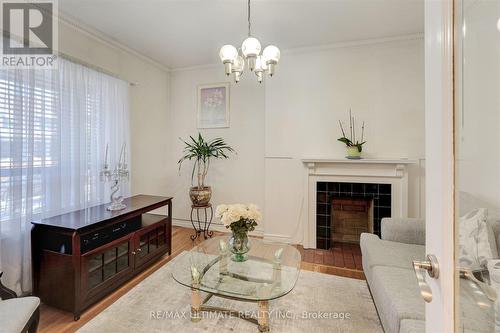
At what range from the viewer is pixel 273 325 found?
1.74 metres

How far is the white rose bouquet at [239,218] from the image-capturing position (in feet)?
6.12

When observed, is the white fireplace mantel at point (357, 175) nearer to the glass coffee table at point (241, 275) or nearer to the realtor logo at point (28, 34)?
the glass coffee table at point (241, 275)

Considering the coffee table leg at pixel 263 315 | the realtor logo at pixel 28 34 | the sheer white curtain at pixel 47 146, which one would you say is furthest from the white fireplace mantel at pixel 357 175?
the realtor logo at pixel 28 34

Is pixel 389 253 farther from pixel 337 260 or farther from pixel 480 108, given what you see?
pixel 480 108

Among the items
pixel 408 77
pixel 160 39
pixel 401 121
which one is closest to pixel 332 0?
pixel 408 77

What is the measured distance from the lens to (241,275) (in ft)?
6.03

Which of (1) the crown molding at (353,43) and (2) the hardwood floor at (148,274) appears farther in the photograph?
(1) the crown molding at (353,43)

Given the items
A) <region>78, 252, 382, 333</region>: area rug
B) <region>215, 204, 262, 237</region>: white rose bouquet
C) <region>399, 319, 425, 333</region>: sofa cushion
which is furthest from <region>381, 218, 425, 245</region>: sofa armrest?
<region>215, 204, 262, 237</region>: white rose bouquet

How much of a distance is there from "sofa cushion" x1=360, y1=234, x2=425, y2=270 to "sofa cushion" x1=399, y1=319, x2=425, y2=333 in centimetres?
62

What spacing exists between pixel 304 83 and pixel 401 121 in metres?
1.32

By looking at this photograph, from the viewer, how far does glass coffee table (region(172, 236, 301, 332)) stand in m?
1.61

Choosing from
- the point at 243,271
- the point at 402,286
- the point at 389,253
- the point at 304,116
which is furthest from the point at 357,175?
the point at 243,271

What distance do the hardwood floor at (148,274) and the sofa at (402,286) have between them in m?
0.60

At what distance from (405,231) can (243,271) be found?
1.55 m
